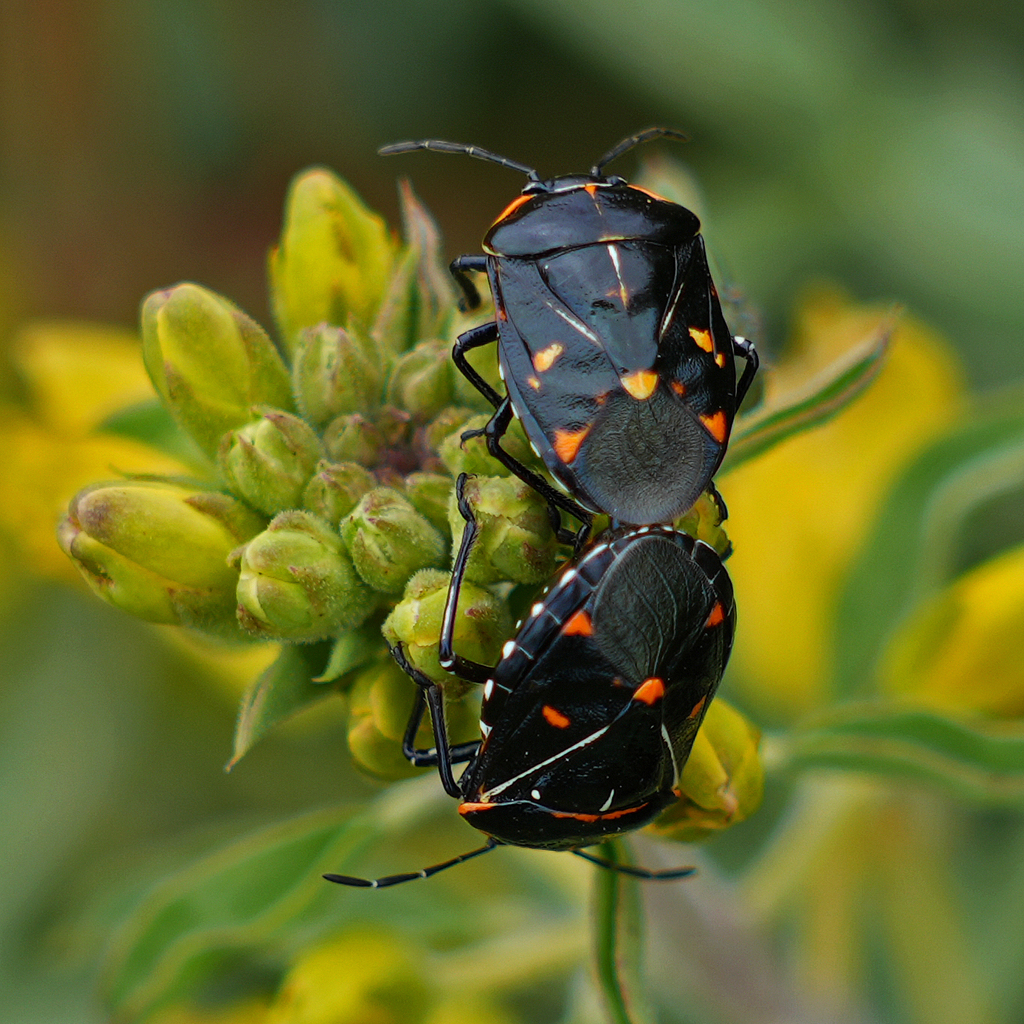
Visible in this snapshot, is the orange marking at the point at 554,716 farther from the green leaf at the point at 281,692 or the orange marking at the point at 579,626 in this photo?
the green leaf at the point at 281,692

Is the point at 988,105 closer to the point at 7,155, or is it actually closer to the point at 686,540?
the point at 686,540

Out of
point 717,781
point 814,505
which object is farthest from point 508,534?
point 814,505

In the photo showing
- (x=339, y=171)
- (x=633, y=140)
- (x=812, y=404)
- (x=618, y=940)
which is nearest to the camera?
(x=618, y=940)

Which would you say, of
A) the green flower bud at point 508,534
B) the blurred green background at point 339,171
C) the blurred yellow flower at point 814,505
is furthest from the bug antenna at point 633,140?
the blurred green background at point 339,171

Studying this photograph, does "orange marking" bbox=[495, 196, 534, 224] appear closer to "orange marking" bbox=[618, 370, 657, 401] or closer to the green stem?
"orange marking" bbox=[618, 370, 657, 401]

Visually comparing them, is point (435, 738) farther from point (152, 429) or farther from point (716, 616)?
point (152, 429)

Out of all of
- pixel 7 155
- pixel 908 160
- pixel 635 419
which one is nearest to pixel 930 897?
pixel 635 419
